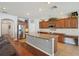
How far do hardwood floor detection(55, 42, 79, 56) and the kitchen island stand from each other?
0.11 m

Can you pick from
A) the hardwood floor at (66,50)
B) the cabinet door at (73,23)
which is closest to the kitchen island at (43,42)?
the hardwood floor at (66,50)

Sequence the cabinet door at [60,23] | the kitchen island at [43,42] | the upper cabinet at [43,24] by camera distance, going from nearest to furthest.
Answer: the kitchen island at [43,42], the upper cabinet at [43,24], the cabinet door at [60,23]

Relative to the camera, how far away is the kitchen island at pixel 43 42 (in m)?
2.25

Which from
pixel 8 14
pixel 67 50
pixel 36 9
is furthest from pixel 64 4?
pixel 8 14

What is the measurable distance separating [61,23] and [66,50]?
66 cm

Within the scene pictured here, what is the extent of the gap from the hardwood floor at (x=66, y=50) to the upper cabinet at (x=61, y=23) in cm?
46

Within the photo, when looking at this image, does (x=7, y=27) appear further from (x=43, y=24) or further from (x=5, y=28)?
(x=43, y=24)

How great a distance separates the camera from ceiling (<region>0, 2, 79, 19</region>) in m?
2.26

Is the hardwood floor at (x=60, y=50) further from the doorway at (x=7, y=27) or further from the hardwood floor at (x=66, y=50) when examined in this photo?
the doorway at (x=7, y=27)

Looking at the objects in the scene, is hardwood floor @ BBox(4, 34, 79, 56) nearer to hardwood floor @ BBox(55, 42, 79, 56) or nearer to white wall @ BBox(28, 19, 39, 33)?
hardwood floor @ BBox(55, 42, 79, 56)

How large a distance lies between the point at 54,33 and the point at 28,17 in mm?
635

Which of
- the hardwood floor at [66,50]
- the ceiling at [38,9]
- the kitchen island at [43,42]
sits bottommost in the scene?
the hardwood floor at [66,50]

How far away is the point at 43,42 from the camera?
8.05 ft

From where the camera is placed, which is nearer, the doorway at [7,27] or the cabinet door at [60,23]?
the doorway at [7,27]
